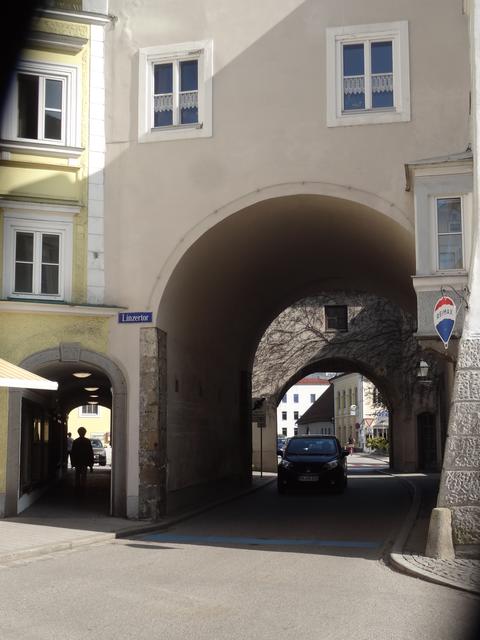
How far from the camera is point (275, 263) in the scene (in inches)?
907

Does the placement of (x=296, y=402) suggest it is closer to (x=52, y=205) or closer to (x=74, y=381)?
(x=74, y=381)

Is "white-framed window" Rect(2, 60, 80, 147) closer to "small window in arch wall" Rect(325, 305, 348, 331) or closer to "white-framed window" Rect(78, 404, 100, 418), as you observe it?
"small window in arch wall" Rect(325, 305, 348, 331)

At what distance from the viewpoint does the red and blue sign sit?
1420cm

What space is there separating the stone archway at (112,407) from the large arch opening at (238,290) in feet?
3.32

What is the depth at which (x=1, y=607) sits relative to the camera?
8305mm

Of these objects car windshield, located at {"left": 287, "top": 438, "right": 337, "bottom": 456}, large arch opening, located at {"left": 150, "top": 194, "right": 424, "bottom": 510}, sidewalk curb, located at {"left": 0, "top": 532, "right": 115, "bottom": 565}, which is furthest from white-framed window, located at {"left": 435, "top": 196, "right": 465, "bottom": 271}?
car windshield, located at {"left": 287, "top": 438, "right": 337, "bottom": 456}

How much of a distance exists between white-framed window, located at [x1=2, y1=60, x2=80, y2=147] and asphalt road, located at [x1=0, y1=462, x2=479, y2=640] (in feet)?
26.6

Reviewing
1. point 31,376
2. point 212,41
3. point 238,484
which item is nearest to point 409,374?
point 238,484

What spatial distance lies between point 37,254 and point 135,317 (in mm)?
2264

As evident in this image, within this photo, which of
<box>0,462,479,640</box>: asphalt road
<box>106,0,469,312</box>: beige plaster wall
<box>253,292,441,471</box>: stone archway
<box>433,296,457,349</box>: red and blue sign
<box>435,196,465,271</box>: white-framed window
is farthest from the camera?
<box>253,292,441,471</box>: stone archway

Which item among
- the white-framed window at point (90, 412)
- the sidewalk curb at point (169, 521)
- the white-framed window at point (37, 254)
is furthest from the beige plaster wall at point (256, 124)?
the white-framed window at point (90, 412)

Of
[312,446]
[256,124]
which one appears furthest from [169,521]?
[312,446]

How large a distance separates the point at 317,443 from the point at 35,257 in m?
13.1

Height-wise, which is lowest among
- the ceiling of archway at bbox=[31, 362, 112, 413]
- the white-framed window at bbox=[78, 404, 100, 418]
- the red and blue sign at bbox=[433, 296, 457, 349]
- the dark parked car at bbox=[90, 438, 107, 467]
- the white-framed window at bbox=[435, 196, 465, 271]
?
the dark parked car at bbox=[90, 438, 107, 467]
